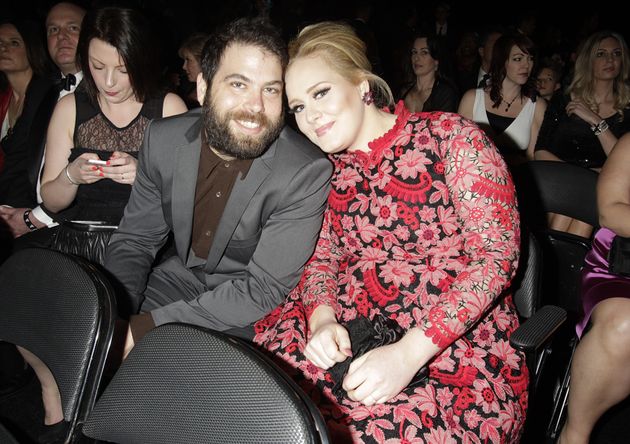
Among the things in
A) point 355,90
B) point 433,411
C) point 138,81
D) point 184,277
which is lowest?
point 184,277

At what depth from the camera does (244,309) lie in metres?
1.69

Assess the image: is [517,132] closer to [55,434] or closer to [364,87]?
[364,87]

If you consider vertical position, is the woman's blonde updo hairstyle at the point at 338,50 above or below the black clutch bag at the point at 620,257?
above

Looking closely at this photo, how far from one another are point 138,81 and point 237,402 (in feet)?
5.98

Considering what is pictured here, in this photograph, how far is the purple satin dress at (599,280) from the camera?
188cm

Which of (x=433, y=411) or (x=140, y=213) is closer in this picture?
(x=433, y=411)

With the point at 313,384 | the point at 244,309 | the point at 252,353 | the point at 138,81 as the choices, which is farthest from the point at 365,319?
the point at 138,81

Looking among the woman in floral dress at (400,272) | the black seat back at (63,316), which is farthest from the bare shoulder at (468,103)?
the black seat back at (63,316)

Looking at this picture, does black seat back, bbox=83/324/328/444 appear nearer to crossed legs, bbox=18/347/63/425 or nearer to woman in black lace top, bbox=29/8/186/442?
crossed legs, bbox=18/347/63/425

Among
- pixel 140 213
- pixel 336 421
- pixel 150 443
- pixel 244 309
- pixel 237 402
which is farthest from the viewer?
pixel 140 213

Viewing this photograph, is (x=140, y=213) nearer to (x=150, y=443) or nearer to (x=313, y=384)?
(x=313, y=384)

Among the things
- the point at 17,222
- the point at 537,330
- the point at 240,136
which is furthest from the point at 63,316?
the point at 17,222

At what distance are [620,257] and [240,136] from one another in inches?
57.6

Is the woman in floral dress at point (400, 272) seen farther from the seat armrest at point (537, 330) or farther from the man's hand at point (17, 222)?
the man's hand at point (17, 222)
